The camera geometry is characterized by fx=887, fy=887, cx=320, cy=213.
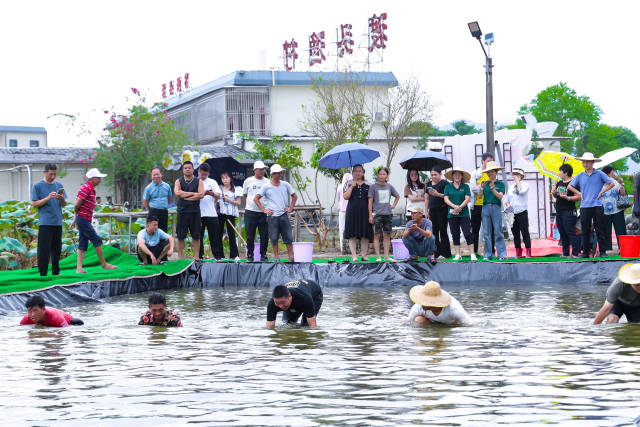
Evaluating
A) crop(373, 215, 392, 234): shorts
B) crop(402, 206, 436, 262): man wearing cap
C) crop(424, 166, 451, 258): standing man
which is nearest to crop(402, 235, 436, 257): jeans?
Result: crop(402, 206, 436, 262): man wearing cap

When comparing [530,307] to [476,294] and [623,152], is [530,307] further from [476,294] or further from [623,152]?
[623,152]

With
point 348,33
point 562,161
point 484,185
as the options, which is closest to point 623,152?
point 562,161

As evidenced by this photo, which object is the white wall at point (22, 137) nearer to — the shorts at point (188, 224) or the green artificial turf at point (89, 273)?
the green artificial turf at point (89, 273)

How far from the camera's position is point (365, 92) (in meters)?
39.6

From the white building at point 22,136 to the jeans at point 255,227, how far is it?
64.0m

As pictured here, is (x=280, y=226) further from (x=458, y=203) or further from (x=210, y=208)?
(x=458, y=203)

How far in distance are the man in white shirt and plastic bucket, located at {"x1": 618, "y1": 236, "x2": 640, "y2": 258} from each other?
729cm

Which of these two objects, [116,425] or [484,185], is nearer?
[116,425]

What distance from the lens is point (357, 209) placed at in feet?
53.0

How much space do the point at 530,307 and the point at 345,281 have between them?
15.4 ft

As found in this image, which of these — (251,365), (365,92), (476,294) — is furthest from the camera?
(365,92)

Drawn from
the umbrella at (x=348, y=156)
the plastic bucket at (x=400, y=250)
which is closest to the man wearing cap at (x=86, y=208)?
the umbrella at (x=348, y=156)

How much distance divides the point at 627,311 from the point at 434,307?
2.05m

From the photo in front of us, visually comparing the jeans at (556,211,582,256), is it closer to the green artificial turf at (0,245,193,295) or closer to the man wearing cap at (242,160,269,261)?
the man wearing cap at (242,160,269,261)
